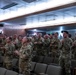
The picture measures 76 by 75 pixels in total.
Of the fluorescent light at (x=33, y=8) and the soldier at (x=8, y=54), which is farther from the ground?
the fluorescent light at (x=33, y=8)

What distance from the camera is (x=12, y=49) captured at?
19.6 feet

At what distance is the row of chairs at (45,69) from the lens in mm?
4219

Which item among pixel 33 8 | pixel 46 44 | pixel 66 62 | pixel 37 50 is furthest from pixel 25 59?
pixel 46 44

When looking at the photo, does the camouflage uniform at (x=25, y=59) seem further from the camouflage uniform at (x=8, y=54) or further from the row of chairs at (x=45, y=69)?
the camouflage uniform at (x=8, y=54)

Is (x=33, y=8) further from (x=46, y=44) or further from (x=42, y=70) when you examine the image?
(x=42, y=70)

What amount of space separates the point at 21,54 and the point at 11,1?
282 centimetres

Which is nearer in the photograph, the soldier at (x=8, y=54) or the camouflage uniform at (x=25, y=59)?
the camouflage uniform at (x=25, y=59)

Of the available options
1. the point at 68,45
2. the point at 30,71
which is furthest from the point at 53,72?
the point at 68,45

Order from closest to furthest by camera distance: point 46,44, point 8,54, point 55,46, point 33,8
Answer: point 8,54
point 33,8
point 55,46
point 46,44

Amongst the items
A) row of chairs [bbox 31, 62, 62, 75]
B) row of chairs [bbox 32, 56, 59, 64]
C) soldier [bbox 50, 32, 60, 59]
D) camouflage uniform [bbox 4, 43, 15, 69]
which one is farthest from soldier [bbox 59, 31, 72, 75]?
soldier [bbox 50, 32, 60, 59]

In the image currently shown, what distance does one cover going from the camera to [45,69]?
4.62 m

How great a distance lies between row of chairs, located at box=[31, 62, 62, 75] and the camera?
13.8 ft

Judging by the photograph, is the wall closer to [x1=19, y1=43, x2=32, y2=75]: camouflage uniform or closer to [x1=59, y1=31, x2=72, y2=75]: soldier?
[x1=59, y1=31, x2=72, y2=75]: soldier

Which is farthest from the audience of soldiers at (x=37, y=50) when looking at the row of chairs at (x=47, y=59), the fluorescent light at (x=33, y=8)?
the fluorescent light at (x=33, y=8)
